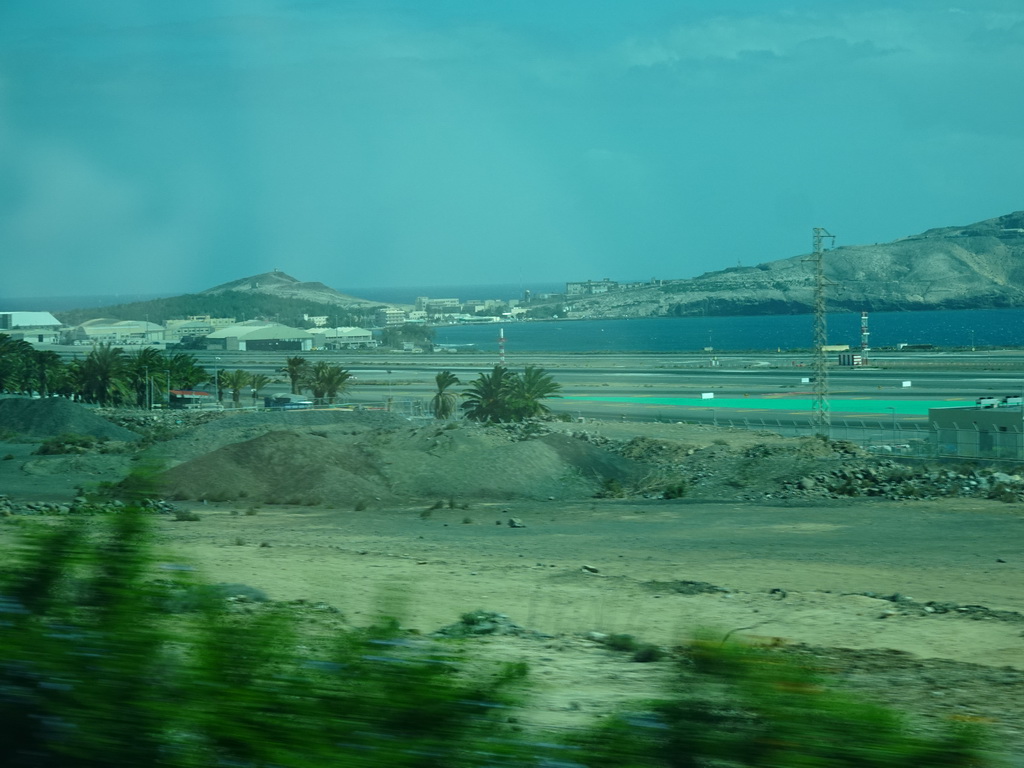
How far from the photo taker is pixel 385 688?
12.1 feet

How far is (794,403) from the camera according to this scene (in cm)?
6644

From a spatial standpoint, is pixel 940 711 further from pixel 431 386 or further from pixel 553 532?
pixel 431 386

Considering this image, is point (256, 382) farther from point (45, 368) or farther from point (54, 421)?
point (54, 421)

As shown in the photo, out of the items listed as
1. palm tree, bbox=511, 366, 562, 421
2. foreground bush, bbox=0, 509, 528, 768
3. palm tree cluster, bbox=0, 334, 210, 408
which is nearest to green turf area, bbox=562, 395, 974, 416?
palm tree, bbox=511, 366, 562, 421

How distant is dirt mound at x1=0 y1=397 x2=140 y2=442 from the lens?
50.2 meters

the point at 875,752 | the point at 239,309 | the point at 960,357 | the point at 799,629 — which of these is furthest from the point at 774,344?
the point at 875,752

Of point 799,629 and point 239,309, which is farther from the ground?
point 239,309

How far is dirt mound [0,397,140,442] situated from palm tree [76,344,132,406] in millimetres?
12344

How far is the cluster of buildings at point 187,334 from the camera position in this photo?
83500 mm

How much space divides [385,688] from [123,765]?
0.88 meters

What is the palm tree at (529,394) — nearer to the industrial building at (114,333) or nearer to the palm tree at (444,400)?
the palm tree at (444,400)

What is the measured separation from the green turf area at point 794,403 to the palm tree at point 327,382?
1629 centimetres

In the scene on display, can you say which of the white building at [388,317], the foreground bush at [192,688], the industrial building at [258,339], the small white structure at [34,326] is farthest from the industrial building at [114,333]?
the foreground bush at [192,688]

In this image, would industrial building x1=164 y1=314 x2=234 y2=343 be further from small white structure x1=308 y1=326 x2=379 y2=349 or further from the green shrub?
the green shrub
